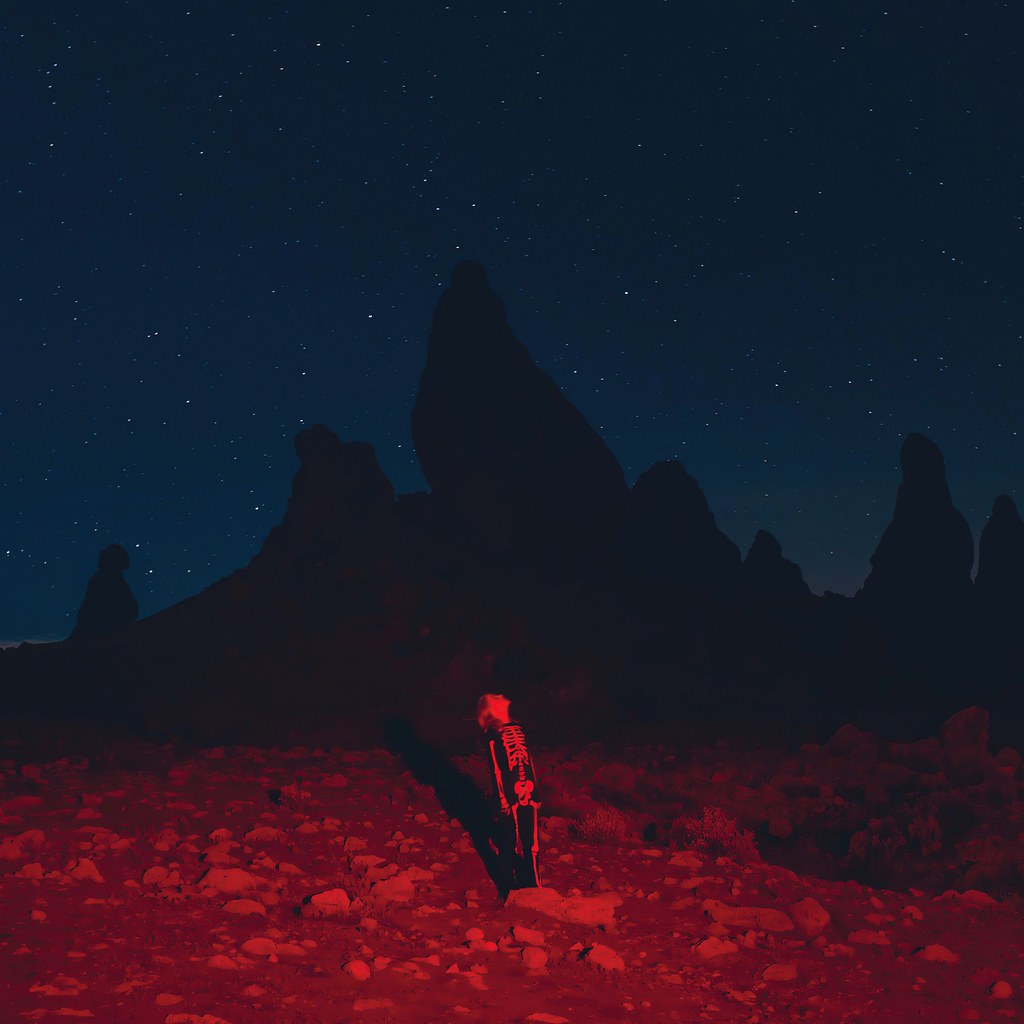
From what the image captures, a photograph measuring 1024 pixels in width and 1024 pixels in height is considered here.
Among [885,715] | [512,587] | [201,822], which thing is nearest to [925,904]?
[201,822]

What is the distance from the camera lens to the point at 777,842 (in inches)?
500

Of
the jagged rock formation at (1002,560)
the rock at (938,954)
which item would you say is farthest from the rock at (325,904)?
the jagged rock formation at (1002,560)

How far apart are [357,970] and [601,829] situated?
17.3 ft

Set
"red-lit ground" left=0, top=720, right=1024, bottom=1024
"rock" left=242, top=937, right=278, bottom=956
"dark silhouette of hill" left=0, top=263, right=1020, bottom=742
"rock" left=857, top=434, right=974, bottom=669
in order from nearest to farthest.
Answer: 1. "red-lit ground" left=0, top=720, right=1024, bottom=1024
2. "rock" left=242, top=937, right=278, bottom=956
3. "dark silhouette of hill" left=0, top=263, right=1020, bottom=742
4. "rock" left=857, top=434, right=974, bottom=669

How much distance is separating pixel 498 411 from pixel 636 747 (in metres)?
35.7

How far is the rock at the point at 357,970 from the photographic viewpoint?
541cm

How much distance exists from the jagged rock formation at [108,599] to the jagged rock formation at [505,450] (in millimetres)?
30362

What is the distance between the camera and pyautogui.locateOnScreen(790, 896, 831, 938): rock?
7.07 m

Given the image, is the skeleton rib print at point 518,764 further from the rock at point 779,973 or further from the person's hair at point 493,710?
the rock at point 779,973

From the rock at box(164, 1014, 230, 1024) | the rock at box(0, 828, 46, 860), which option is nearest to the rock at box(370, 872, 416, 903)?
the rock at box(164, 1014, 230, 1024)

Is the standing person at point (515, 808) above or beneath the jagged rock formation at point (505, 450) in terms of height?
beneath

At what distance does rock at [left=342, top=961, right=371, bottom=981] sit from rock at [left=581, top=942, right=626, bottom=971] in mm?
1661

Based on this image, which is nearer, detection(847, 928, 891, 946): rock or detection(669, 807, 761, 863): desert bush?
detection(847, 928, 891, 946): rock

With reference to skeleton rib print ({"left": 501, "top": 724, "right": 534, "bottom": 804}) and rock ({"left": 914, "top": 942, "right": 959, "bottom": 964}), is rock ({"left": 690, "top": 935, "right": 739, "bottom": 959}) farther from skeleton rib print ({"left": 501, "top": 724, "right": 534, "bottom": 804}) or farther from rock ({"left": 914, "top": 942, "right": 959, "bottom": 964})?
skeleton rib print ({"left": 501, "top": 724, "right": 534, "bottom": 804})
